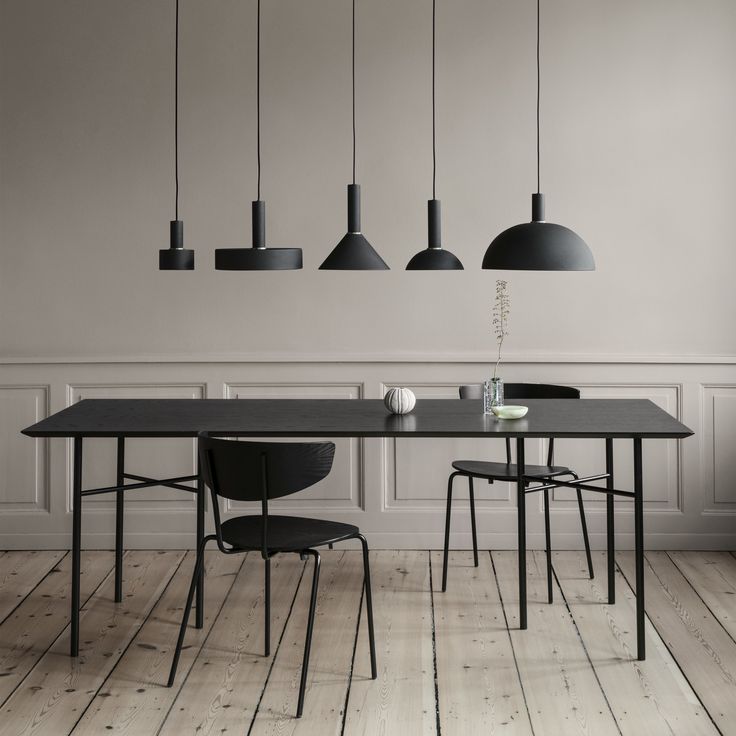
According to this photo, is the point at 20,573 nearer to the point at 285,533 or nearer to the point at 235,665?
the point at 235,665

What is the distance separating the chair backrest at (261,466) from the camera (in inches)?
122

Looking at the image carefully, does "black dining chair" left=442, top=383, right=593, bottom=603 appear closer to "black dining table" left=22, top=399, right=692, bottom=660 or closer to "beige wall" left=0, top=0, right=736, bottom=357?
"black dining table" left=22, top=399, right=692, bottom=660

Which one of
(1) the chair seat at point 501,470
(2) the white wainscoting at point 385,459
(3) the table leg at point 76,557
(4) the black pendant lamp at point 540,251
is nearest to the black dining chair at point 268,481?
(3) the table leg at point 76,557

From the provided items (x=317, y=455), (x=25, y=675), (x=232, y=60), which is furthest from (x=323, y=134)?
(x=25, y=675)

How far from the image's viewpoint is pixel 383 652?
3.54 meters

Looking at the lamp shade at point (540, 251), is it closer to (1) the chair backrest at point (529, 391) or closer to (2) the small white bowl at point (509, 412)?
(2) the small white bowl at point (509, 412)

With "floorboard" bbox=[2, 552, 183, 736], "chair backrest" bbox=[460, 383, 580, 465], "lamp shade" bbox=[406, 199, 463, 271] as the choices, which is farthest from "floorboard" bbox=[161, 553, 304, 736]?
"lamp shade" bbox=[406, 199, 463, 271]

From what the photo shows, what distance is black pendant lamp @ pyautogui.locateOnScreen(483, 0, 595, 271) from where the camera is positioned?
3.42 m

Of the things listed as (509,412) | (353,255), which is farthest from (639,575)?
(353,255)

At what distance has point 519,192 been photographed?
491cm

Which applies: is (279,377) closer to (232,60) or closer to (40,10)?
(232,60)

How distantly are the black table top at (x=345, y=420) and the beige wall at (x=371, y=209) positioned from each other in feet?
2.54

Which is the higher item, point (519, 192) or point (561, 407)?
point (519, 192)

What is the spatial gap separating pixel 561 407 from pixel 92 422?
1.91 m
